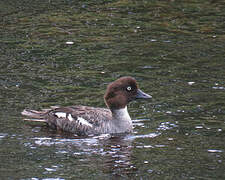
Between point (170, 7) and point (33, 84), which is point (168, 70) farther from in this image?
point (170, 7)

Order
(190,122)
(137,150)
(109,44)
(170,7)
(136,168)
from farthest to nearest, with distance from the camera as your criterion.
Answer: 1. (170,7)
2. (109,44)
3. (190,122)
4. (137,150)
5. (136,168)

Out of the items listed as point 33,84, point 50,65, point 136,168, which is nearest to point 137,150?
point 136,168

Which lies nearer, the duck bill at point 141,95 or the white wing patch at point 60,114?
the white wing patch at point 60,114

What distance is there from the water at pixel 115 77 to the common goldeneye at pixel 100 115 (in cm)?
27

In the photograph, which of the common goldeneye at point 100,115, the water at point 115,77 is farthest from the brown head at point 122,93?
the water at point 115,77

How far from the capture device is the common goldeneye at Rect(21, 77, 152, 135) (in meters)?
14.0

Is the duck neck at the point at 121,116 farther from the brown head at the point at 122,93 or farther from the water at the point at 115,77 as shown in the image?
the water at the point at 115,77

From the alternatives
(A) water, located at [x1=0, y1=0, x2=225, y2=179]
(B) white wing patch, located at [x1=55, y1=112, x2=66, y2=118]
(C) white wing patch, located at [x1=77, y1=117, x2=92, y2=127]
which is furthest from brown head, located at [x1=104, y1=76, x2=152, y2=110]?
(B) white wing patch, located at [x1=55, y1=112, x2=66, y2=118]

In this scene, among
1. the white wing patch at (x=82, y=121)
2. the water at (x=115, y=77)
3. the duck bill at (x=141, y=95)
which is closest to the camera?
the water at (x=115, y=77)

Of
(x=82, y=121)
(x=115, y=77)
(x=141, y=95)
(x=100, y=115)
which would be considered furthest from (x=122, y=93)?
(x=115, y=77)

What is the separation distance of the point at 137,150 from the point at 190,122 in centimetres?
183

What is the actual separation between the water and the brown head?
491 mm

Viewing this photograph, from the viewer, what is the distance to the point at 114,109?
14539 mm

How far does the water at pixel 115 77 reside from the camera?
11.8 meters
